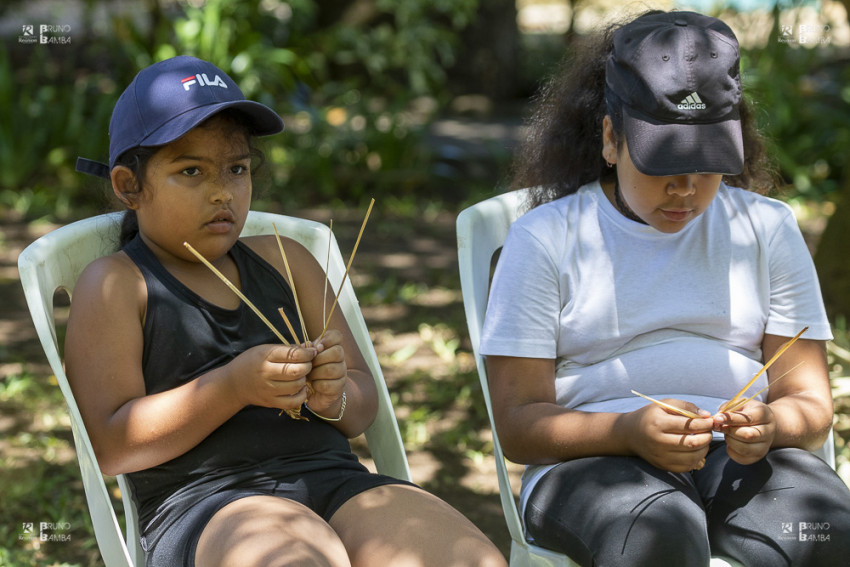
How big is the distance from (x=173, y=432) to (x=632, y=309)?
1.00 metres

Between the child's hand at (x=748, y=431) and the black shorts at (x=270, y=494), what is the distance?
0.65 m

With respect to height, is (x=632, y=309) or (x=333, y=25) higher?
(x=333, y=25)

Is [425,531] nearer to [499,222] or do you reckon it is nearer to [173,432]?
[173,432]

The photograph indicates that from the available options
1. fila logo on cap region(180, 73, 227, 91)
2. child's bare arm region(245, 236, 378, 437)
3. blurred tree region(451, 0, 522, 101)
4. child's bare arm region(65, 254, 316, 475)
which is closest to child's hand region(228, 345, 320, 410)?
child's bare arm region(65, 254, 316, 475)

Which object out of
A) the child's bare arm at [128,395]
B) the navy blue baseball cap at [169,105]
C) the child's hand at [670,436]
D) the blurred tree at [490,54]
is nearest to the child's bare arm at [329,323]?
the child's bare arm at [128,395]

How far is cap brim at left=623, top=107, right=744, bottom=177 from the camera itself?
1984mm

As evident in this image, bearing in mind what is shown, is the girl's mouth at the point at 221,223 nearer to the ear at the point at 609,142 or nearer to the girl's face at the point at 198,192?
the girl's face at the point at 198,192

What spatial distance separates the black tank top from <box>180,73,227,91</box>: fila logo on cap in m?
0.35

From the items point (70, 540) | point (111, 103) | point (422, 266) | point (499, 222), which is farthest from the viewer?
point (111, 103)

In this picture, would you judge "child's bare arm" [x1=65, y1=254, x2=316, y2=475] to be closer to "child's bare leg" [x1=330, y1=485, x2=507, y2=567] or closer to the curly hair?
"child's bare leg" [x1=330, y1=485, x2=507, y2=567]

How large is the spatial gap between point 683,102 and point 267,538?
1181 mm

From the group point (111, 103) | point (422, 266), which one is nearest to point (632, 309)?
point (422, 266)

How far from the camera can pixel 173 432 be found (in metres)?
1.86

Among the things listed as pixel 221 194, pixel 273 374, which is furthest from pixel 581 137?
pixel 273 374
